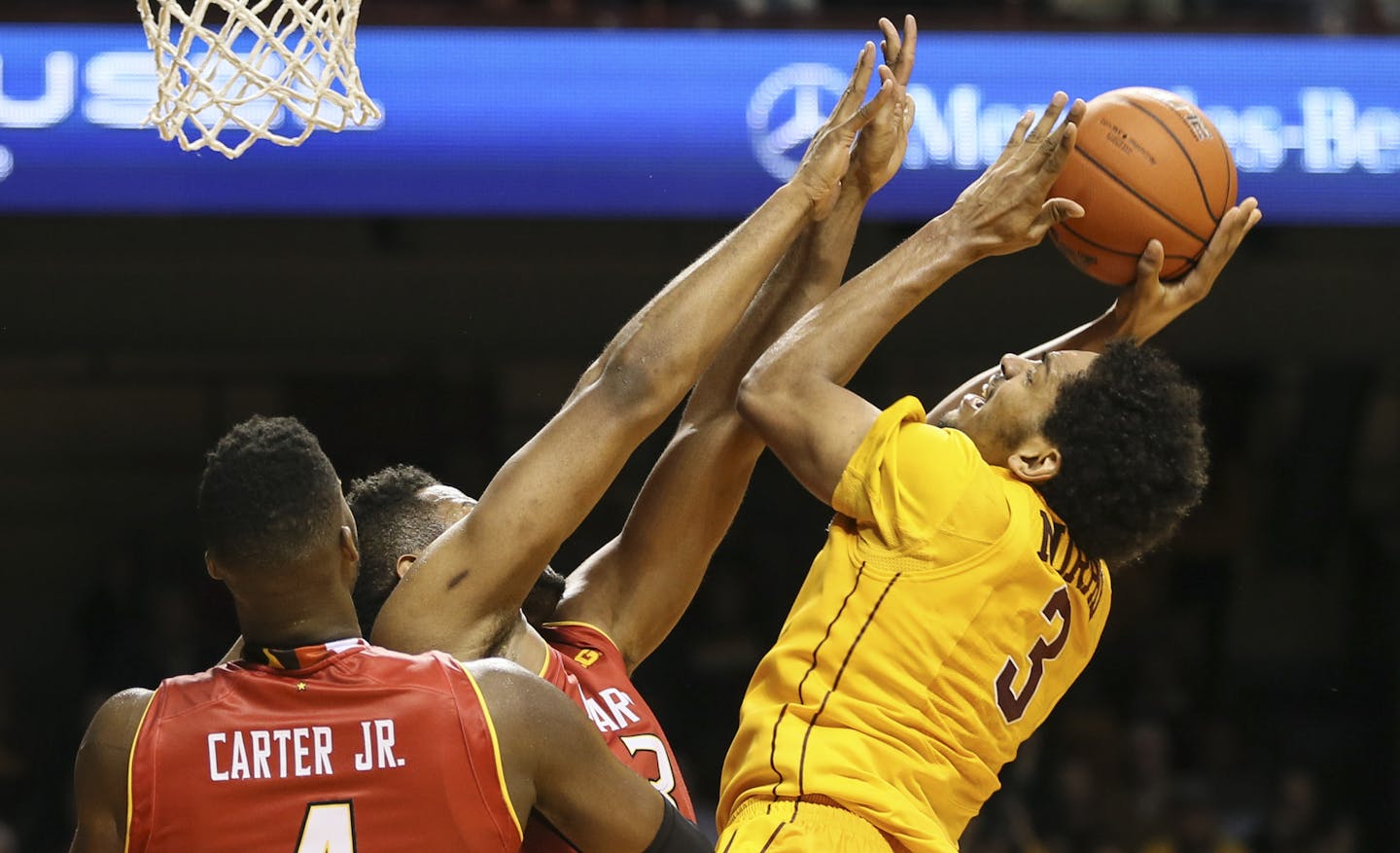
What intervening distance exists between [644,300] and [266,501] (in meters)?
5.04

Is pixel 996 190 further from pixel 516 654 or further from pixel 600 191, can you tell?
pixel 600 191

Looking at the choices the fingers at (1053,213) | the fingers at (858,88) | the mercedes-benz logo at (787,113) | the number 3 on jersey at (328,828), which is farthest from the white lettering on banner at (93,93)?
the number 3 on jersey at (328,828)

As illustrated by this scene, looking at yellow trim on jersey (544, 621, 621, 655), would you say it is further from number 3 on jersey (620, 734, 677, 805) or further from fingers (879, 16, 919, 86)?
fingers (879, 16, 919, 86)

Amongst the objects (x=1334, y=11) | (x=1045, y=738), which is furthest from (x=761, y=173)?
(x=1045, y=738)

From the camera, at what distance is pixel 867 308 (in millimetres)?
2738

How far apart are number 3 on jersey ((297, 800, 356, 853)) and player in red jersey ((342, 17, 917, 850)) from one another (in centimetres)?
42

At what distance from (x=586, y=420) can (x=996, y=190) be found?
2.55 feet

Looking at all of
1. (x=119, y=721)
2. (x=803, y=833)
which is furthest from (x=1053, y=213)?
(x=119, y=721)

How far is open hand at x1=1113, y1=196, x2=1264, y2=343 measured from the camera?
2967 mm

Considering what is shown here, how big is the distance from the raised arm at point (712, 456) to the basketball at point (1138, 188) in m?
0.32

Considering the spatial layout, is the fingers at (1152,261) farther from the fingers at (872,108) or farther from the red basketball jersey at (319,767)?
the red basketball jersey at (319,767)

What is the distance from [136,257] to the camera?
23.0ft

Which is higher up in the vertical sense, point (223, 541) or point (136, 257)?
point (223, 541)

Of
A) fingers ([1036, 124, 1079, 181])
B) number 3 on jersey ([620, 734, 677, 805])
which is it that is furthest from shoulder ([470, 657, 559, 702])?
fingers ([1036, 124, 1079, 181])
